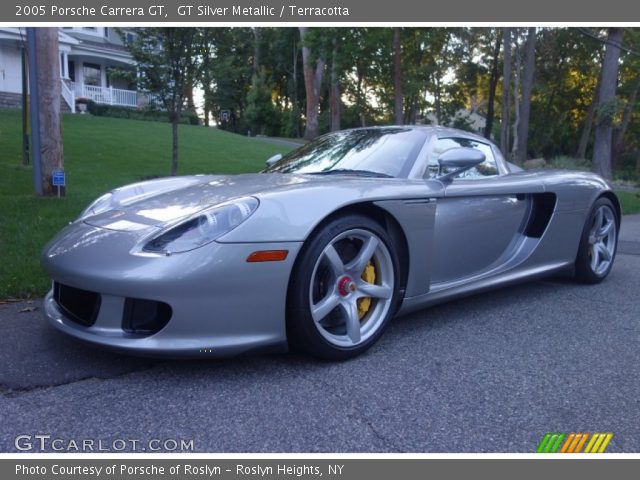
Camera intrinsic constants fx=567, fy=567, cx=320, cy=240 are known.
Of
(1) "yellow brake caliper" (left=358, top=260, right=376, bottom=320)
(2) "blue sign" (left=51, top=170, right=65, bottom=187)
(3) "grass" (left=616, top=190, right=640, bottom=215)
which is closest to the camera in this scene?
(1) "yellow brake caliper" (left=358, top=260, right=376, bottom=320)

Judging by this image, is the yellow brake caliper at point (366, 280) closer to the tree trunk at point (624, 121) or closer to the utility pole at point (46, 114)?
the utility pole at point (46, 114)

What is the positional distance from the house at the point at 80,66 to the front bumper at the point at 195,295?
2228 centimetres

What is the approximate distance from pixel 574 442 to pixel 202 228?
5.61ft

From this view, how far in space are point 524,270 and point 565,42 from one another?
29570mm

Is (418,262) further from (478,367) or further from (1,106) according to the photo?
(1,106)

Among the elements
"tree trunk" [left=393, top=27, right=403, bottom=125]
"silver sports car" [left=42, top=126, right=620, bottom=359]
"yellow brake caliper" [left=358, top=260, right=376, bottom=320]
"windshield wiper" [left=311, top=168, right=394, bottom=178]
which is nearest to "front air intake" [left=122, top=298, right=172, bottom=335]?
"silver sports car" [left=42, top=126, right=620, bottom=359]

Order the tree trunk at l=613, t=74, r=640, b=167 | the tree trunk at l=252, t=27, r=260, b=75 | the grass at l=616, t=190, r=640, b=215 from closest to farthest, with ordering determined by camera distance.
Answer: the grass at l=616, t=190, r=640, b=215 → the tree trunk at l=613, t=74, r=640, b=167 → the tree trunk at l=252, t=27, r=260, b=75

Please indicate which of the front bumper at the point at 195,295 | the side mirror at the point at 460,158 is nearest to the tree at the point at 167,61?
the side mirror at the point at 460,158

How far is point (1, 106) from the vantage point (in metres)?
22.2

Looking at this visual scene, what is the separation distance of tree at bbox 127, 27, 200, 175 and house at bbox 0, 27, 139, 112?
48.6 feet

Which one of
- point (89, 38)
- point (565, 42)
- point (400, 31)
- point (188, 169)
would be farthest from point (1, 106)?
point (565, 42)

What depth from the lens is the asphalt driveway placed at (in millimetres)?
2072

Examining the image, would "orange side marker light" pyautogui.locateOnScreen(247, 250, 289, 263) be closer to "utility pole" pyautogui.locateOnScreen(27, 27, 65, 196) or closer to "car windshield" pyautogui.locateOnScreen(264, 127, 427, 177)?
"car windshield" pyautogui.locateOnScreen(264, 127, 427, 177)

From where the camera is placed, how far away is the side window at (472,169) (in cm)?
347
